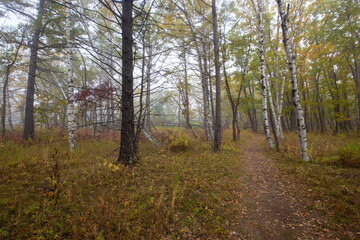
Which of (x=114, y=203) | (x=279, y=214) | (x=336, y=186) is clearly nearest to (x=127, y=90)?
(x=114, y=203)

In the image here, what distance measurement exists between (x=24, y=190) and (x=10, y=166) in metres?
2.20

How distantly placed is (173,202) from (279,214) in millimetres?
2403

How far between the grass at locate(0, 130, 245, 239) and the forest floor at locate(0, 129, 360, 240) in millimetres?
14

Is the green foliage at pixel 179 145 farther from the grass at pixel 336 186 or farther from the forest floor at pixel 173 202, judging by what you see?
the grass at pixel 336 186

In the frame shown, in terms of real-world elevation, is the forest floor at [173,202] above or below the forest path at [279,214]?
above

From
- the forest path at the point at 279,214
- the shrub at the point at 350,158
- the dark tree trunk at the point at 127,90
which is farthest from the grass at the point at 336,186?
the dark tree trunk at the point at 127,90

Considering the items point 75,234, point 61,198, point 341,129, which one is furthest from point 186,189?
point 341,129

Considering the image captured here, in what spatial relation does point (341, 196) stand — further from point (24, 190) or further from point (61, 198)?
point (24, 190)

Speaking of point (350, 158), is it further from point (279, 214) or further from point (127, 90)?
point (127, 90)

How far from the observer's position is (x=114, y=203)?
2.75 m

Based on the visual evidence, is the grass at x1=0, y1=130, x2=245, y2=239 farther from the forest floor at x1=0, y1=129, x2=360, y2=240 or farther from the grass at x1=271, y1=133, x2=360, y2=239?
the grass at x1=271, y1=133, x2=360, y2=239

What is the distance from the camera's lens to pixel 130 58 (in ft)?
14.3

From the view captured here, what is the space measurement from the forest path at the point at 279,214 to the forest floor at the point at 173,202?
0.02m

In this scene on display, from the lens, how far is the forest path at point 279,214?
2.53 m
